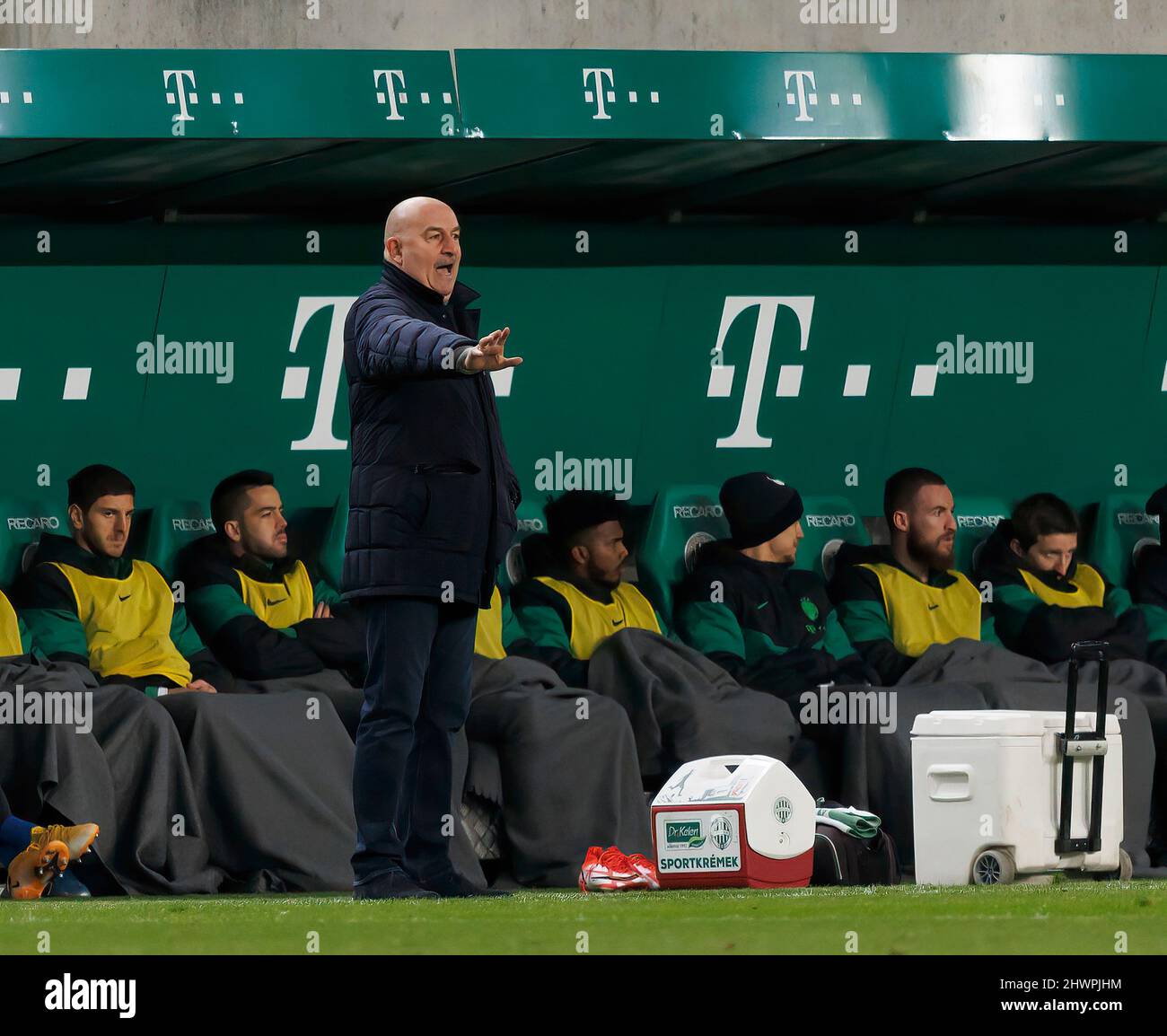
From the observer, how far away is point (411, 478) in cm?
487

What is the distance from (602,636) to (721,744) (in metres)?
0.71

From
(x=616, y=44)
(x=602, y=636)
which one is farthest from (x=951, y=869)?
(x=616, y=44)

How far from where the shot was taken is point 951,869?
233 inches

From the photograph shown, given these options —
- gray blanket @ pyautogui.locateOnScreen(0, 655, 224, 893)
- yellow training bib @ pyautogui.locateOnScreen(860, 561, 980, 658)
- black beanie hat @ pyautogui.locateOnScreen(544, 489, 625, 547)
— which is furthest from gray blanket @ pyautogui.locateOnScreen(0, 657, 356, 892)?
yellow training bib @ pyautogui.locateOnScreen(860, 561, 980, 658)

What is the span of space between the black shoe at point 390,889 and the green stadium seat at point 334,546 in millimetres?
2684

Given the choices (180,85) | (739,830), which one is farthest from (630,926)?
(180,85)

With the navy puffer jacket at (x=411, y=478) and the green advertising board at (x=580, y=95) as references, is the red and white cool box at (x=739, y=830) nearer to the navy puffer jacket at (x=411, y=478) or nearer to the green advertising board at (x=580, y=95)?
the navy puffer jacket at (x=411, y=478)

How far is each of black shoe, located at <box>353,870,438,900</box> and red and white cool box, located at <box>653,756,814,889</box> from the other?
3.69ft

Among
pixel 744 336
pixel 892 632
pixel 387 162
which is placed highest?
pixel 387 162

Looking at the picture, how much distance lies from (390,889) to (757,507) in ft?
10.2

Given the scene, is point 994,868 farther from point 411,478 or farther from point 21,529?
point 21,529

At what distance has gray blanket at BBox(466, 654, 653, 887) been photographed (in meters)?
6.44

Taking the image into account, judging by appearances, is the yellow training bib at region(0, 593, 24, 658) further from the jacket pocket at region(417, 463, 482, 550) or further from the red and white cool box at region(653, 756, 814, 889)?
the jacket pocket at region(417, 463, 482, 550)
